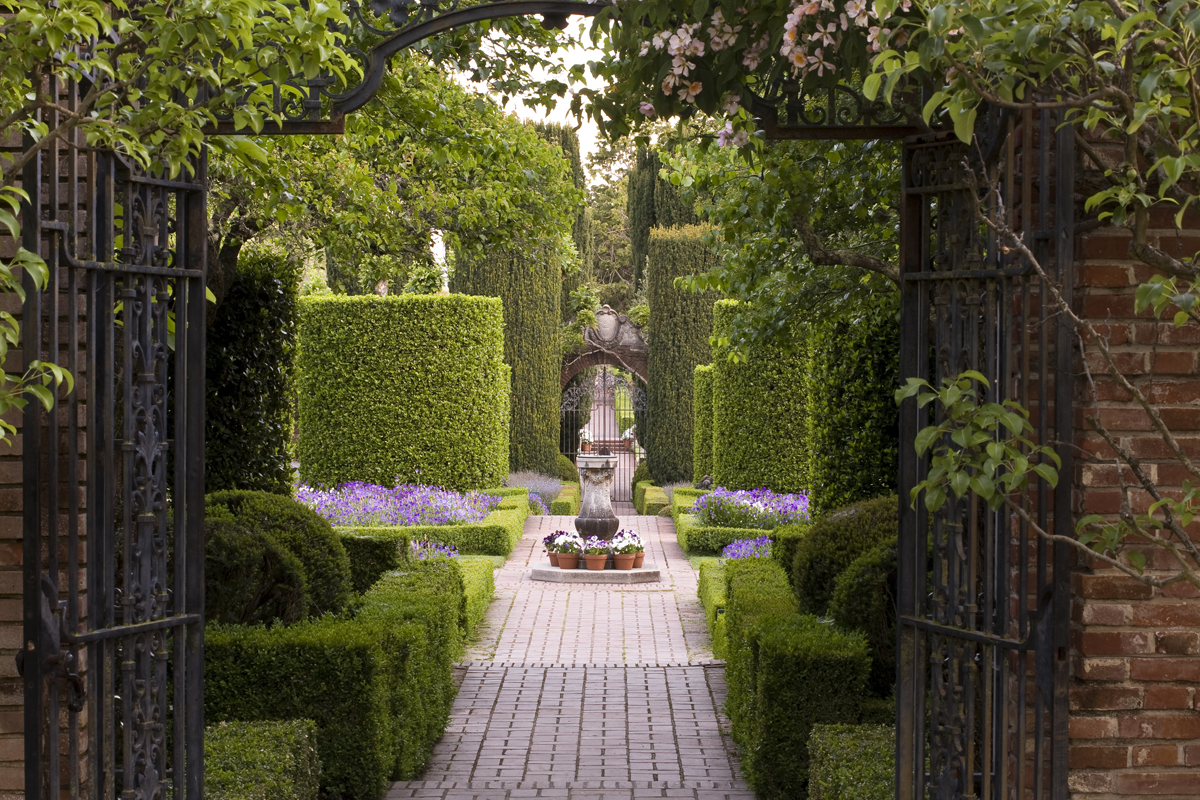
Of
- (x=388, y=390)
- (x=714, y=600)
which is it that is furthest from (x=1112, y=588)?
(x=388, y=390)

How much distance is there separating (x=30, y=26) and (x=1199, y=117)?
2.56m

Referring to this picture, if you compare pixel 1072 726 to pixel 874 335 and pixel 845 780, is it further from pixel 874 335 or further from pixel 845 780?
pixel 874 335

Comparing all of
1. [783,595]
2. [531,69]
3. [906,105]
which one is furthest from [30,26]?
[783,595]

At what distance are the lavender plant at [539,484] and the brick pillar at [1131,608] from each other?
650 inches

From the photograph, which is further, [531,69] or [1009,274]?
[531,69]

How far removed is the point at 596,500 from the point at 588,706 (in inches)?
252

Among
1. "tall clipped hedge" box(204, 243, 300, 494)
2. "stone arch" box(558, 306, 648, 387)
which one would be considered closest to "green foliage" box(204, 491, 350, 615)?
"tall clipped hedge" box(204, 243, 300, 494)

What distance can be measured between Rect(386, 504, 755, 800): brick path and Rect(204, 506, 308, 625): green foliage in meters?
1.14

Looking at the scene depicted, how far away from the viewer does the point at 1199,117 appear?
7.44 ft

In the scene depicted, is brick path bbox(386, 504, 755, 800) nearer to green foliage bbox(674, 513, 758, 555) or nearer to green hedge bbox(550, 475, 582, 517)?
green foliage bbox(674, 513, 758, 555)

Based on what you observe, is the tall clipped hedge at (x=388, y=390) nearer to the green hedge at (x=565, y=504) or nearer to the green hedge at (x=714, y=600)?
the green hedge at (x=565, y=504)

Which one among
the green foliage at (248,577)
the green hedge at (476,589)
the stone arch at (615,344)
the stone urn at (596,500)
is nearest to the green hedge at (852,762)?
the green foliage at (248,577)

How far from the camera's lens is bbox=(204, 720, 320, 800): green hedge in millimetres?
3981

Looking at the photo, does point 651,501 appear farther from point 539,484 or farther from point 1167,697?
point 1167,697
